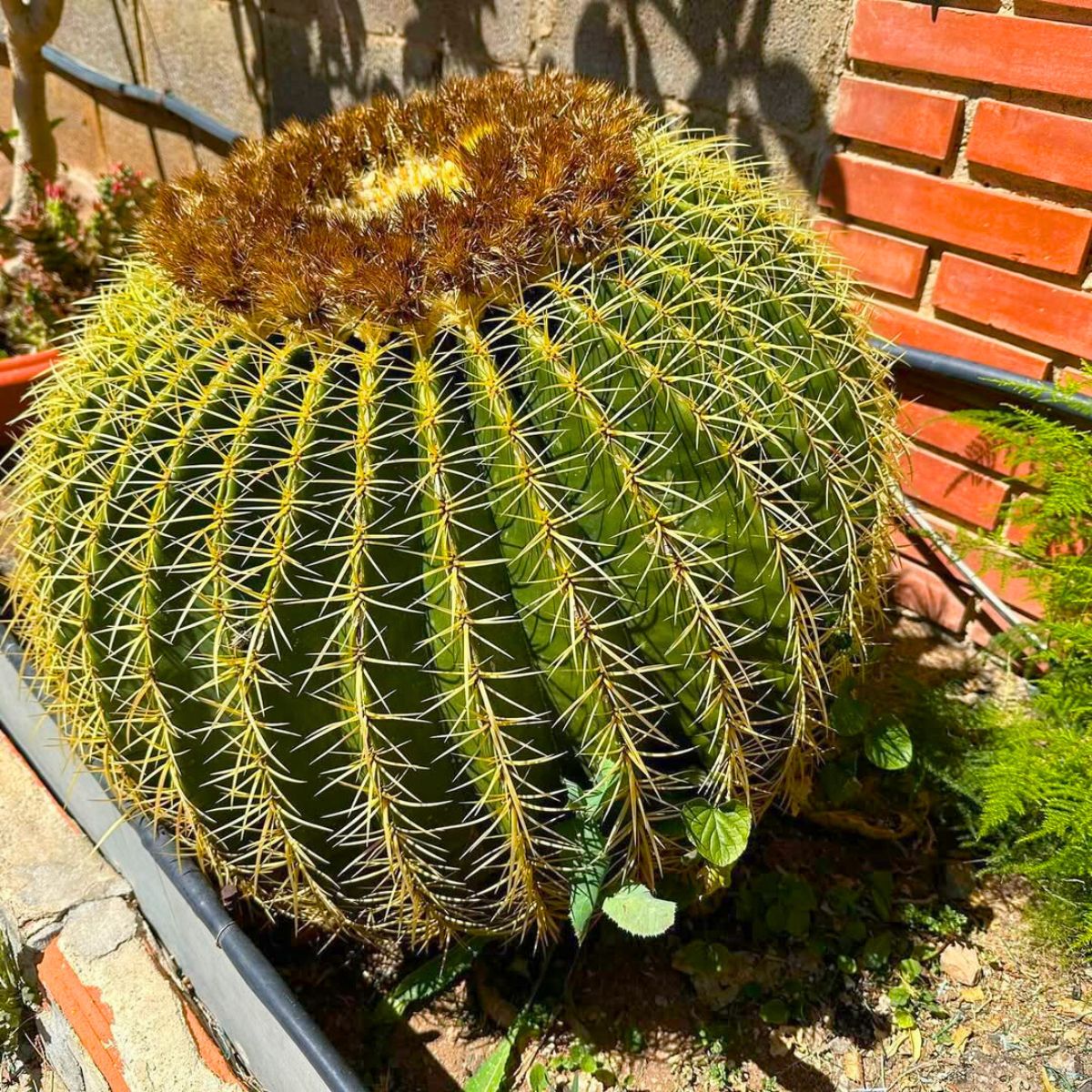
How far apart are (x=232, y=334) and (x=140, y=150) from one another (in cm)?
403

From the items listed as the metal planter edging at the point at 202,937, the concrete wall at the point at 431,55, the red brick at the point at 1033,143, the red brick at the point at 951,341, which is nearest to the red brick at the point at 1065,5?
the red brick at the point at 1033,143

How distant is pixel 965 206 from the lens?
2121 millimetres

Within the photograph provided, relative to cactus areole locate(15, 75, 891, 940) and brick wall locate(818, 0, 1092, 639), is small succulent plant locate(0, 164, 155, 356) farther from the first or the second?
brick wall locate(818, 0, 1092, 639)

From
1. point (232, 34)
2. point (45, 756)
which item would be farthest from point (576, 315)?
point (232, 34)

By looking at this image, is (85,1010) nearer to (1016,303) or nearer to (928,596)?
(928,596)

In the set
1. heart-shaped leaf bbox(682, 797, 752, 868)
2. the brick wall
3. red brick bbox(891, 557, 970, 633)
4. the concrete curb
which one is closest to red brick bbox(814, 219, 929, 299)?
the brick wall

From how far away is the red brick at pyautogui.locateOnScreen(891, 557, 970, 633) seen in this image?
2.47 meters

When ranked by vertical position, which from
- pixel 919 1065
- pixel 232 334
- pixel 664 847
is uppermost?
pixel 232 334

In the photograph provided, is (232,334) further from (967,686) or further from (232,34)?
(232,34)

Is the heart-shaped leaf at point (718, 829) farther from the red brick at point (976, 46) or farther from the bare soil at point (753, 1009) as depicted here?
the red brick at point (976, 46)

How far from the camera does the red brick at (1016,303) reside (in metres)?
2.03

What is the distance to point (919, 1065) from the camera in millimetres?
1641

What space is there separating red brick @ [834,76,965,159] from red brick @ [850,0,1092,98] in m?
0.05

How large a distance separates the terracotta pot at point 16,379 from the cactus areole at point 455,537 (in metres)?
1.31
